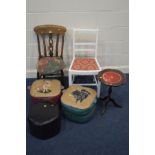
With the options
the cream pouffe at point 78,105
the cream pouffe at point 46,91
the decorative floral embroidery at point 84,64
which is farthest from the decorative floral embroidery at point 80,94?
the decorative floral embroidery at point 84,64

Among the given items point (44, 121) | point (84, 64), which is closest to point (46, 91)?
point (44, 121)

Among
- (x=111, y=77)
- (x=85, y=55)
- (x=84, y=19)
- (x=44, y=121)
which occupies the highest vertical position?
(x=84, y=19)

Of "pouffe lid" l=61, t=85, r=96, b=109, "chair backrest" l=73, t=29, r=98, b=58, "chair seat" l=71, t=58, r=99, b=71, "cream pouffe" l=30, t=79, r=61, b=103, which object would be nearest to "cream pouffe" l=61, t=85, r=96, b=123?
"pouffe lid" l=61, t=85, r=96, b=109

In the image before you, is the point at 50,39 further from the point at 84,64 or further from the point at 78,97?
the point at 78,97

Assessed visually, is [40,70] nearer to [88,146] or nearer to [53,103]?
[53,103]

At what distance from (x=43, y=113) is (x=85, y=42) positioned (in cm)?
135

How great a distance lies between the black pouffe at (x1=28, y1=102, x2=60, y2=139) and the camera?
7.21 ft

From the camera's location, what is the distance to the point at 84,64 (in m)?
2.86

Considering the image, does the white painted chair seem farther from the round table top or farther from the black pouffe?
the black pouffe

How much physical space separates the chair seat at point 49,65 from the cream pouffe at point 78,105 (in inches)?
14.7

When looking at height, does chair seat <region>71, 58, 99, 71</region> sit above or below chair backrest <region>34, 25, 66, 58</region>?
below

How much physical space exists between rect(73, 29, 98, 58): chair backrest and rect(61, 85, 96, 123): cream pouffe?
0.71 m

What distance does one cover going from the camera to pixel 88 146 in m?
2.22

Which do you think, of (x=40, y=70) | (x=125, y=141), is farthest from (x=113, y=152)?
(x=40, y=70)
